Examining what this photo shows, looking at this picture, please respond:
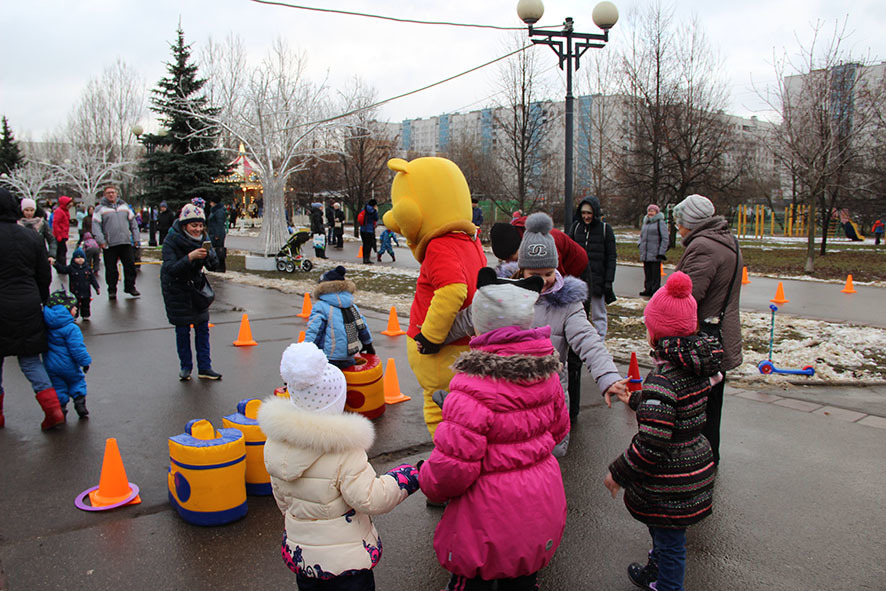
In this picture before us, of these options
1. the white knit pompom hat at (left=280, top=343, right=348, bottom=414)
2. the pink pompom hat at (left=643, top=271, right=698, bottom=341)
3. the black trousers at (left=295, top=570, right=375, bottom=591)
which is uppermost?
the pink pompom hat at (left=643, top=271, right=698, bottom=341)

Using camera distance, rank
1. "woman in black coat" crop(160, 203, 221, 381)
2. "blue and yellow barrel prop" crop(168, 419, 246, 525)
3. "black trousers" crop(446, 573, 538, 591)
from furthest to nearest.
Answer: "woman in black coat" crop(160, 203, 221, 381) < "blue and yellow barrel prop" crop(168, 419, 246, 525) < "black trousers" crop(446, 573, 538, 591)

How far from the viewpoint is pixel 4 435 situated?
5293 millimetres

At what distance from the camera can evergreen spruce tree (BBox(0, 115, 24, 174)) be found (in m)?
49.3

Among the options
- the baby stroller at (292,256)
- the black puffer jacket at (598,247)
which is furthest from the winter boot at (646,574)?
the baby stroller at (292,256)

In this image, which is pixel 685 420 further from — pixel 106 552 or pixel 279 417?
pixel 106 552

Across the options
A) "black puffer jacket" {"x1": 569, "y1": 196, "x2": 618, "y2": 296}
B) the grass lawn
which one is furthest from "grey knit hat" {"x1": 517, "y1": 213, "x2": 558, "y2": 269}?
the grass lawn

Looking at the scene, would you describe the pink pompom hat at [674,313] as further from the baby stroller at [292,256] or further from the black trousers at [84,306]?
the baby stroller at [292,256]

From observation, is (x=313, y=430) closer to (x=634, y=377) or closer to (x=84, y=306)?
(x=634, y=377)

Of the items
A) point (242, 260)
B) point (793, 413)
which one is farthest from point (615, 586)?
point (242, 260)

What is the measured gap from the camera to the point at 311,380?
246 cm

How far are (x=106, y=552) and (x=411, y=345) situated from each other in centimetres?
210

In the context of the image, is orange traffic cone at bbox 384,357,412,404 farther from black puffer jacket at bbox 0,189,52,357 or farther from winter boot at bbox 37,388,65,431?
black puffer jacket at bbox 0,189,52,357

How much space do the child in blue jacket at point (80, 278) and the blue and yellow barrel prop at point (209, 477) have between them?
7698mm

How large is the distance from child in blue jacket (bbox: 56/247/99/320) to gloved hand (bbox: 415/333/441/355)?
851 centimetres
